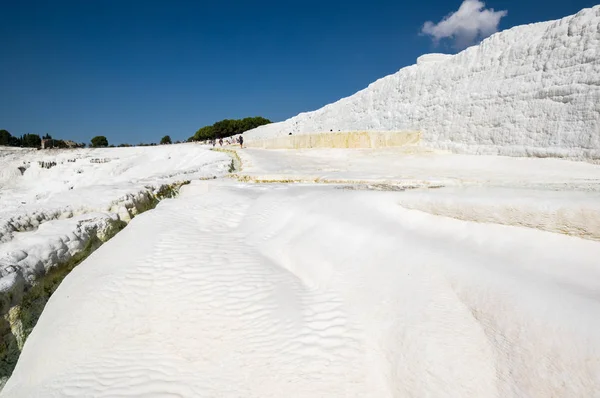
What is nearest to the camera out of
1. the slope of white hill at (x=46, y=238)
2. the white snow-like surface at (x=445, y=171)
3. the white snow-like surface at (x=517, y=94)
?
the slope of white hill at (x=46, y=238)

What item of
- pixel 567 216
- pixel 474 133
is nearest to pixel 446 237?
pixel 567 216

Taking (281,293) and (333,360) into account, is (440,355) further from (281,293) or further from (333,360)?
(281,293)

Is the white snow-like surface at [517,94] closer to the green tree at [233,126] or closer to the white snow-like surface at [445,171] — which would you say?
the white snow-like surface at [445,171]

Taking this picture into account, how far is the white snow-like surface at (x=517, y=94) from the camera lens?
8.98 m

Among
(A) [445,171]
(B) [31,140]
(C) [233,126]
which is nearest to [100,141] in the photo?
(B) [31,140]

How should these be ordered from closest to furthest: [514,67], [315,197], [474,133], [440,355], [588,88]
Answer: [440,355], [315,197], [588,88], [514,67], [474,133]

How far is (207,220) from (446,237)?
121 inches

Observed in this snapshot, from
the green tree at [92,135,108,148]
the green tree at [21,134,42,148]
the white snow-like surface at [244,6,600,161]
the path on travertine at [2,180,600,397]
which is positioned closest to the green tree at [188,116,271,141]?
the green tree at [92,135,108,148]

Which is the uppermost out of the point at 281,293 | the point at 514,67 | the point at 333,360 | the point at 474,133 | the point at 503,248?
the point at 514,67

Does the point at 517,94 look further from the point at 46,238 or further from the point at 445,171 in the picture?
the point at 46,238

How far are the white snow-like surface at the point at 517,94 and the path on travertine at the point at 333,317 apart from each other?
7906 millimetres

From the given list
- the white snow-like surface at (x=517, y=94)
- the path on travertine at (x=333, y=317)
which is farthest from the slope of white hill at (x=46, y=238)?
the white snow-like surface at (x=517, y=94)

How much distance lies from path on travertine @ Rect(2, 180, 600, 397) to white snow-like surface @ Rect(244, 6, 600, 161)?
25.9ft

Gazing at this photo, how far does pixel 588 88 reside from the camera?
8.77 metres
